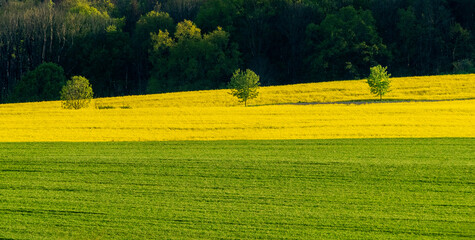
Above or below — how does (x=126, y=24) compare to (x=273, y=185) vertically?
above

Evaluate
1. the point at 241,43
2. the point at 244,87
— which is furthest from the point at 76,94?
the point at 241,43

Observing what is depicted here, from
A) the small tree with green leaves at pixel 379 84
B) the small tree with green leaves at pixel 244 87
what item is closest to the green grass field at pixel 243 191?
the small tree with green leaves at pixel 244 87

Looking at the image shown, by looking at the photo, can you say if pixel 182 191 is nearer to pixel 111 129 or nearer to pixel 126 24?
pixel 111 129

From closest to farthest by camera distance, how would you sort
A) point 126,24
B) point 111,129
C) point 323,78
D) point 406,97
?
point 111,129 < point 406,97 < point 323,78 < point 126,24

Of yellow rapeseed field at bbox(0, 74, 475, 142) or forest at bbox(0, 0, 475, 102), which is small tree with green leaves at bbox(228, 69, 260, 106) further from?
forest at bbox(0, 0, 475, 102)

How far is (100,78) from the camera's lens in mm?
79438

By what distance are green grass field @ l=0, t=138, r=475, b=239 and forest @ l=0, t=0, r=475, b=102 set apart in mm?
50584

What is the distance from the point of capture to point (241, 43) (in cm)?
8194

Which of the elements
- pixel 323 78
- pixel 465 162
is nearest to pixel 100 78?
pixel 323 78

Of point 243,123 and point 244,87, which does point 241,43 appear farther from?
point 243,123

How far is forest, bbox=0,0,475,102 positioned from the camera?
74125 millimetres

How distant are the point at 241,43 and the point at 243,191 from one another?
217ft

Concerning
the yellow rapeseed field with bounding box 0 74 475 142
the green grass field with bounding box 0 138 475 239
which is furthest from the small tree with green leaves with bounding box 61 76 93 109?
the green grass field with bounding box 0 138 475 239

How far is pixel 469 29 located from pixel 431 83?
2851 centimetres
